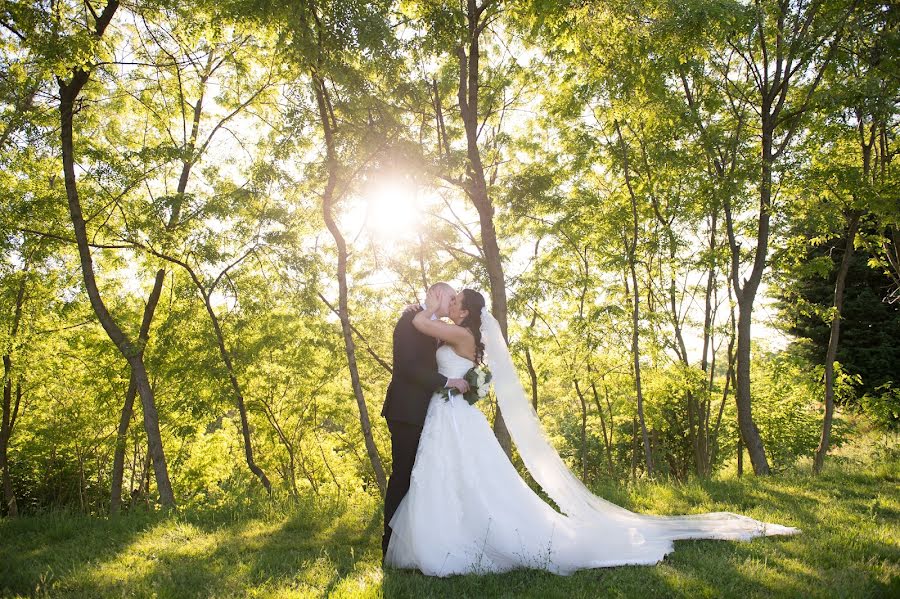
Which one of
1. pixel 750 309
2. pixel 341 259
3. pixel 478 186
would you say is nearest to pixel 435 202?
pixel 478 186

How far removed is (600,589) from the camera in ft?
13.6

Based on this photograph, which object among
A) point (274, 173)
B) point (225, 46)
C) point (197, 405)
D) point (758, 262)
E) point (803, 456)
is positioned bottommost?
point (803, 456)

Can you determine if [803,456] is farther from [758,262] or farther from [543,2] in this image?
[543,2]

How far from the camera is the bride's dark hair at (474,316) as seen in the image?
574 cm

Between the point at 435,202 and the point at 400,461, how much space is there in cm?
1064

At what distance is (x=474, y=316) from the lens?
18.9 ft

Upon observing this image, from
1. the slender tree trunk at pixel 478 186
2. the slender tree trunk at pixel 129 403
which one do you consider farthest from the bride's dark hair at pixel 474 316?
the slender tree trunk at pixel 129 403

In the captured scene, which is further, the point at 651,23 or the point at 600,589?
the point at 651,23

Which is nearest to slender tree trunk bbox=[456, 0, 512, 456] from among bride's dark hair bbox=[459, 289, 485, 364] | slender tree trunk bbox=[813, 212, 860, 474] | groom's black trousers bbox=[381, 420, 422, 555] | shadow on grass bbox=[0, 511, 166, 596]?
bride's dark hair bbox=[459, 289, 485, 364]

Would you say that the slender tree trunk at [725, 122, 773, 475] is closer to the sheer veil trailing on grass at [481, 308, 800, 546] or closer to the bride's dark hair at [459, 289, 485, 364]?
the sheer veil trailing on grass at [481, 308, 800, 546]

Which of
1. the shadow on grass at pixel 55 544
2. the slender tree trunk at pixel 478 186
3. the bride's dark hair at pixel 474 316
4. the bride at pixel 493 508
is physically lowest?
the shadow on grass at pixel 55 544

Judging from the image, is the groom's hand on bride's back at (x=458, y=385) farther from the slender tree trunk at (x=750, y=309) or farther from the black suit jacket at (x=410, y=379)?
the slender tree trunk at (x=750, y=309)

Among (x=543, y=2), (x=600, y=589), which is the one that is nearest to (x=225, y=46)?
(x=543, y=2)

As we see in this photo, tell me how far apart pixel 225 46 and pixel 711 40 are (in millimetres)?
10628
